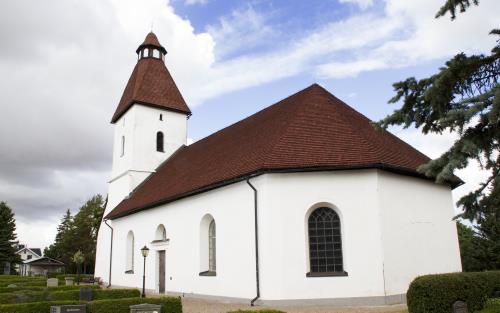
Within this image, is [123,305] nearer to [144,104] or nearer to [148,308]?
[148,308]

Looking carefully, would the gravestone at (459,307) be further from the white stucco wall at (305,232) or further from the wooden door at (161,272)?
the wooden door at (161,272)

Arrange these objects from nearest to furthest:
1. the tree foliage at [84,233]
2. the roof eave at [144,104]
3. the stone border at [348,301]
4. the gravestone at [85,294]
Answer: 1. the stone border at [348,301]
2. the gravestone at [85,294]
3. the roof eave at [144,104]
4. the tree foliage at [84,233]

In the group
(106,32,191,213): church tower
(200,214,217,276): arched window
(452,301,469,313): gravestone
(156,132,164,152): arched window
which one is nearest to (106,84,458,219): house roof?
(200,214,217,276): arched window

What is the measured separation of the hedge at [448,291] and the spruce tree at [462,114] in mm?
4248

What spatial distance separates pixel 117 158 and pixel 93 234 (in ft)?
117

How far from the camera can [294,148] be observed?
15344 mm

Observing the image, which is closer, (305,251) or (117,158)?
(305,251)

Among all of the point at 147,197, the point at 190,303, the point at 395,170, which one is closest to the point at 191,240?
the point at 190,303

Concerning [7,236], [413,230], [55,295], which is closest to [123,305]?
[55,295]

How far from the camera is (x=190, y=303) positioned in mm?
15805

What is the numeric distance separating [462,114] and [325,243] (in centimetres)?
953

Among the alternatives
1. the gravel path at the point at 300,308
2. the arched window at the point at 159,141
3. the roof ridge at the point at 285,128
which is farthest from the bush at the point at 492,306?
the arched window at the point at 159,141

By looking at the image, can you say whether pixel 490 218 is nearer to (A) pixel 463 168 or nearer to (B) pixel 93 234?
(A) pixel 463 168

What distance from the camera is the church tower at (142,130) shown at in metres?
27.5
